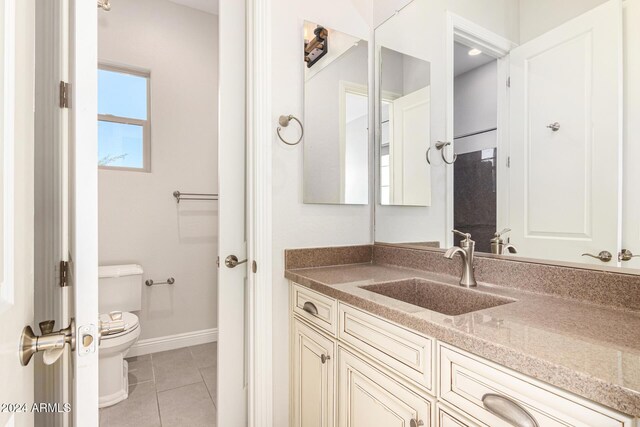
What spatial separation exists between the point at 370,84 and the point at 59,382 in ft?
6.09

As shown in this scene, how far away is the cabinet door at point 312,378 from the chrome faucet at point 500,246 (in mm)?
751

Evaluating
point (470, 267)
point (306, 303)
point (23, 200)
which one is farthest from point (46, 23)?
point (470, 267)

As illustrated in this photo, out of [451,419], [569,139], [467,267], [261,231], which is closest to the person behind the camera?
[451,419]

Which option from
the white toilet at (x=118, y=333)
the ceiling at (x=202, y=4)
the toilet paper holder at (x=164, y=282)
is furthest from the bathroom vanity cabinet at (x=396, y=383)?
the ceiling at (x=202, y=4)

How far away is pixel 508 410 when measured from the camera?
65 centimetres

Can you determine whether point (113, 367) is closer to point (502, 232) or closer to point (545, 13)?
point (502, 232)

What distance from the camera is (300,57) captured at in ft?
5.24

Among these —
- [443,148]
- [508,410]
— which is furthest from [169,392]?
[443,148]

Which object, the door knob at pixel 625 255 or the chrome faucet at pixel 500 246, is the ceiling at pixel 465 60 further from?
the door knob at pixel 625 255

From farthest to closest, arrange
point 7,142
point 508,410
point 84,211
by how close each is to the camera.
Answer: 1. point 508,410
2. point 84,211
3. point 7,142

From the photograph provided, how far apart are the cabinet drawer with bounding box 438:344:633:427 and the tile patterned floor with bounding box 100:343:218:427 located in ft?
5.15

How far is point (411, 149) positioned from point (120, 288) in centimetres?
221

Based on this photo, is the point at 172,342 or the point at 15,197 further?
the point at 172,342

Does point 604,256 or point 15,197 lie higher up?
point 15,197
